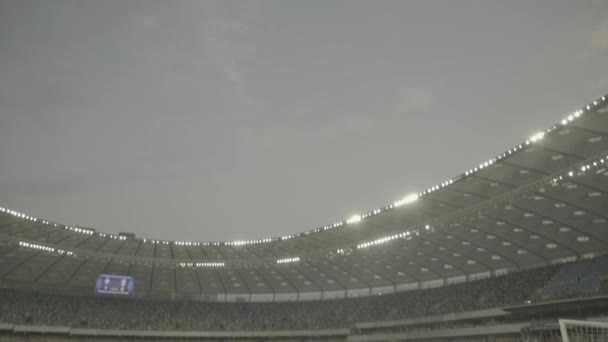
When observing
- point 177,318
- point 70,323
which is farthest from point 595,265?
point 70,323

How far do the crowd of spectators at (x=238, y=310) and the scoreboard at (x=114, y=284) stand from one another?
13.1 ft

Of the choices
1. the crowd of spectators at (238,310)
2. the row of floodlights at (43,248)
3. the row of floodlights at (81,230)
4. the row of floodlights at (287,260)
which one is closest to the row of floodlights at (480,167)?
the row of floodlights at (287,260)

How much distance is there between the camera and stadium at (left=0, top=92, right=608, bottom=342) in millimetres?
30422

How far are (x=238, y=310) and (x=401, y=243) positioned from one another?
28700mm

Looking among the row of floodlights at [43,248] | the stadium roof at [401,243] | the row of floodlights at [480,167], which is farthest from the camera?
the row of floodlights at [43,248]

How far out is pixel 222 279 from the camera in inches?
2454

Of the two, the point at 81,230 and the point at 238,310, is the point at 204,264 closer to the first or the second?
the point at 238,310

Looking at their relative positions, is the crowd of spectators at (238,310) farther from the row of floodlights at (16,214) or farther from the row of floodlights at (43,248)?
the row of floodlights at (16,214)

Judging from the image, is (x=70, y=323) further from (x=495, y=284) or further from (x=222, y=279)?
(x=495, y=284)

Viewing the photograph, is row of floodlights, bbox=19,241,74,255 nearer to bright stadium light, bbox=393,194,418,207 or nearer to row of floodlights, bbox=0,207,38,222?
row of floodlights, bbox=0,207,38,222

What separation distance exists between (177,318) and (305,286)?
1642cm

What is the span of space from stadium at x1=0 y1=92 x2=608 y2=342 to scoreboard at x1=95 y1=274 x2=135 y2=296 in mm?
117

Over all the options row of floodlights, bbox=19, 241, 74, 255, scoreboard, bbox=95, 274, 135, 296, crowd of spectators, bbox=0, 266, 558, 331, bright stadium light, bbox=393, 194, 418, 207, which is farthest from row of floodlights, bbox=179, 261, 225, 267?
bright stadium light, bbox=393, 194, 418, 207

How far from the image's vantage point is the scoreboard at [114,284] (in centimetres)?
5535
